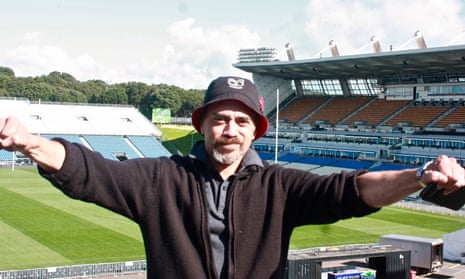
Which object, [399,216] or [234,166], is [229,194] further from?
[399,216]

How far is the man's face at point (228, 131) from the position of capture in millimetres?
2732

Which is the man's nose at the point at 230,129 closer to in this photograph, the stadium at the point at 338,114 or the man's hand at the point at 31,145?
the man's hand at the point at 31,145

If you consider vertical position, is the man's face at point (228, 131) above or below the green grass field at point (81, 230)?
above

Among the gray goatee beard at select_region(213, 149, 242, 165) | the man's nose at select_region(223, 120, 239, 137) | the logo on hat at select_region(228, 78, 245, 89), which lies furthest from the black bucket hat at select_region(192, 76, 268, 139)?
the gray goatee beard at select_region(213, 149, 242, 165)

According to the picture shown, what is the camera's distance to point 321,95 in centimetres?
6350

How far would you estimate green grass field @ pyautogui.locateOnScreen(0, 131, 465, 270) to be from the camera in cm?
2141

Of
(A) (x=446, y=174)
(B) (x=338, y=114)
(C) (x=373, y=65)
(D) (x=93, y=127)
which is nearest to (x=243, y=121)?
(A) (x=446, y=174)

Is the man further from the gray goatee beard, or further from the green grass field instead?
the green grass field

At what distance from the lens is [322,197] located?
267cm

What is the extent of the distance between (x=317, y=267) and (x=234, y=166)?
1464cm

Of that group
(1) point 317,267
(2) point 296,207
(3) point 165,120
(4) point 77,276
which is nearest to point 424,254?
(1) point 317,267

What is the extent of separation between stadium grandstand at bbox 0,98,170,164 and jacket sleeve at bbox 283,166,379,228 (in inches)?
2023

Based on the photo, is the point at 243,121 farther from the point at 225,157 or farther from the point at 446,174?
the point at 446,174

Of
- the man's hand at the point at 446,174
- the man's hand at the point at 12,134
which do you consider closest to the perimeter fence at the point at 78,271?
the man's hand at the point at 12,134
